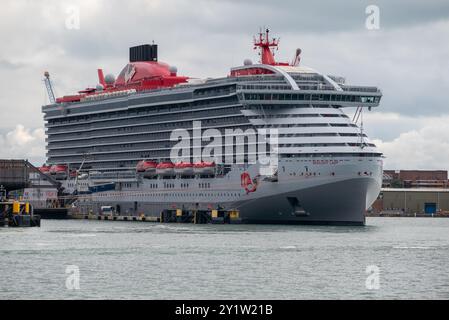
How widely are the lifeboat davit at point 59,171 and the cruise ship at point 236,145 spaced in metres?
3.88

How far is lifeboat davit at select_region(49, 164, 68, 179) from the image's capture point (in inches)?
5994

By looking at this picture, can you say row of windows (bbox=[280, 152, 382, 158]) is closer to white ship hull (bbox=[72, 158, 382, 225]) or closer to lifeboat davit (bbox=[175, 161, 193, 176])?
white ship hull (bbox=[72, 158, 382, 225])

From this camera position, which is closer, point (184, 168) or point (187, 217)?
point (184, 168)

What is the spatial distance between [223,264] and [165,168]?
194 ft

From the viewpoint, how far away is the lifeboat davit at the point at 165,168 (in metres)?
127

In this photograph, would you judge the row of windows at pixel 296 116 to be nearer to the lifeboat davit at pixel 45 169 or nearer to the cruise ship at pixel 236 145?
the cruise ship at pixel 236 145

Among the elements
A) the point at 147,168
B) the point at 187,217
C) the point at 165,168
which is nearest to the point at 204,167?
the point at 187,217

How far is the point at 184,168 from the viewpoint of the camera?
4894 inches

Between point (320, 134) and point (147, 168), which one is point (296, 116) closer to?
point (320, 134)

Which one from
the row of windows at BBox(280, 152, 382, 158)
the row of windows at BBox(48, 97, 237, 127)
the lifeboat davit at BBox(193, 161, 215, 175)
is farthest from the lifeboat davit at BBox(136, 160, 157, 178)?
the row of windows at BBox(280, 152, 382, 158)
